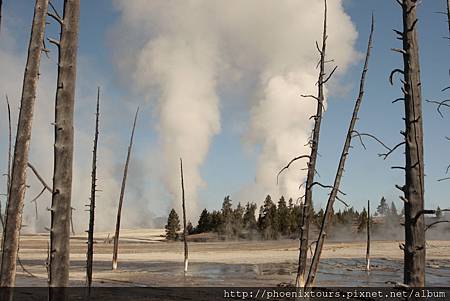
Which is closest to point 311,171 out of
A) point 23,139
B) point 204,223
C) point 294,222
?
point 23,139

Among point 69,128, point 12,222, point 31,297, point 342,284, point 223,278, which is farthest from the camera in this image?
point 223,278

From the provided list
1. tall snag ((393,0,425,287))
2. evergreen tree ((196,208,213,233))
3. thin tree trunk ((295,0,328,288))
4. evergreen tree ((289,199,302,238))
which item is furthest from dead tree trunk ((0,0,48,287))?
evergreen tree ((196,208,213,233))

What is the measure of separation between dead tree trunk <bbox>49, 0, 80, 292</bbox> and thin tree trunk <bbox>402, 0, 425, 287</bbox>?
3531 millimetres

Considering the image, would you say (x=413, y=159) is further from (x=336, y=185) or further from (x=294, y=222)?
(x=294, y=222)

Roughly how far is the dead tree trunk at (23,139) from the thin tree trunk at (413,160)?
18.1 ft

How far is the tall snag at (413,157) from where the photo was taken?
5.36m

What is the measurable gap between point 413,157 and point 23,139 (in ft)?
19.2

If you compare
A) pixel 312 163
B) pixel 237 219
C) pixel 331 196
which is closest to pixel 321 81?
pixel 312 163

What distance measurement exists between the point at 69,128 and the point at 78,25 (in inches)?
45.2

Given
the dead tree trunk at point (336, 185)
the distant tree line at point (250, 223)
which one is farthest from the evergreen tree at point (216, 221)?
the dead tree trunk at point (336, 185)

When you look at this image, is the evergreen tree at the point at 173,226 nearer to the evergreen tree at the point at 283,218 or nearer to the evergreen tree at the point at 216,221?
the evergreen tree at the point at 216,221

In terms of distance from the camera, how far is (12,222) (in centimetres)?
828

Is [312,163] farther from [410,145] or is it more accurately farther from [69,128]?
[69,128]

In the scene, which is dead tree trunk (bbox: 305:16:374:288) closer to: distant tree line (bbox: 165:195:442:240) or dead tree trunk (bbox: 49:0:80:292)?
dead tree trunk (bbox: 49:0:80:292)
